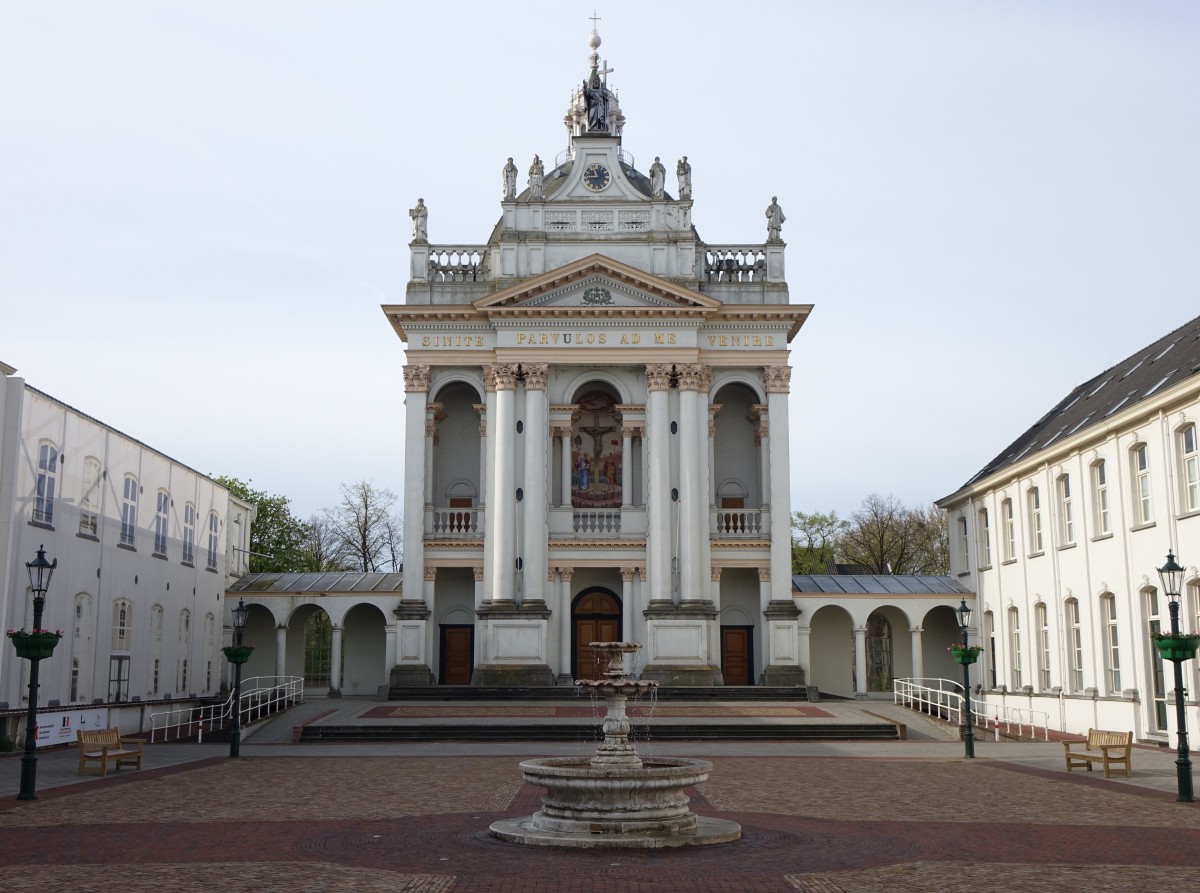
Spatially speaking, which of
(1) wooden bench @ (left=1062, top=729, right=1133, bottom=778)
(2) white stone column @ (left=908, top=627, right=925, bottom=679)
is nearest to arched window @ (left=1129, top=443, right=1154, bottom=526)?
(1) wooden bench @ (left=1062, top=729, right=1133, bottom=778)

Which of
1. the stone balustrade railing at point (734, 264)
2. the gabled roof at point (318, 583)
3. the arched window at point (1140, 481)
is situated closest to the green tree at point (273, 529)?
the gabled roof at point (318, 583)

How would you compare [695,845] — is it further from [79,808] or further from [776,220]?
[776,220]

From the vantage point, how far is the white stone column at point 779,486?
45.2 metres

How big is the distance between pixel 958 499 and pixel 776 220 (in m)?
12.5

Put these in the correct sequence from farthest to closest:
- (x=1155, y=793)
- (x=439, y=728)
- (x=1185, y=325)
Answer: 1. (x=1185, y=325)
2. (x=439, y=728)
3. (x=1155, y=793)

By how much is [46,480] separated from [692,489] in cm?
2153

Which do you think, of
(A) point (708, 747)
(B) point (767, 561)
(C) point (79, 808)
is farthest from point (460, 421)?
(C) point (79, 808)

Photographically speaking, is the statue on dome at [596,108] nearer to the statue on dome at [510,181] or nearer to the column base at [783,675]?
the statue on dome at [510,181]

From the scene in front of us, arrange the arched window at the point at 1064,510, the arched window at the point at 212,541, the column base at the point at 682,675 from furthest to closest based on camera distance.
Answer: the arched window at the point at 212,541 → the column base at the point at 682,675 → the arched window at the point at 1064,510

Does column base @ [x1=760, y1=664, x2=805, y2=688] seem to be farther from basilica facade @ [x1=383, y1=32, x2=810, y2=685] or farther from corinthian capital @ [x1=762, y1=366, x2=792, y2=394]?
corinthian capital @ [x1=762, y1=366, x2=792, y2=394]

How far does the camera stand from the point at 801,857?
14.4 meters

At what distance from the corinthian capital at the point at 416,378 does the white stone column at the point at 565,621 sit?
27.7ft

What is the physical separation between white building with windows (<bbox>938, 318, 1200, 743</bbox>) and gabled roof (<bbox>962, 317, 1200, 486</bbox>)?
0.09 meters

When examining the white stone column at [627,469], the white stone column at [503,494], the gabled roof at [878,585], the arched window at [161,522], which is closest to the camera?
the arched window at [161,522]
